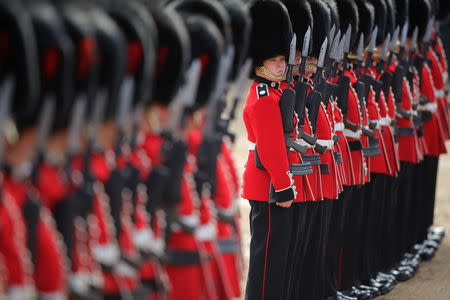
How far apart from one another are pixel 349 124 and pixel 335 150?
1.02 feet

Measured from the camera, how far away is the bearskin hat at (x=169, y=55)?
2709 mm

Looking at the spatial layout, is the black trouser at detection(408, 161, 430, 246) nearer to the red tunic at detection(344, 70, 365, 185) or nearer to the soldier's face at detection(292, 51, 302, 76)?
the red tunic at detection(344, 70, 365, 185)

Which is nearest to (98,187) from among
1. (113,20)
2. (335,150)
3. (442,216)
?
(113,20)

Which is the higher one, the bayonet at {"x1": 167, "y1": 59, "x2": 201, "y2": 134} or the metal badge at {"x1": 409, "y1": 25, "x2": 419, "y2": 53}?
the metal badge at {"x1": 409, "y1": 25, "x2": 419, "y2": 53}

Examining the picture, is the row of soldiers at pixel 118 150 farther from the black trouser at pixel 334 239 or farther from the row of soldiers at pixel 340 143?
the black trouser at pixel 334 239

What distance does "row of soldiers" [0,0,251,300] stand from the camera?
2.27 metres

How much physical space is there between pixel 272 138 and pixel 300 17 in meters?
0.75

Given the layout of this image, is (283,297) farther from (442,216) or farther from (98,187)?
(442,216)

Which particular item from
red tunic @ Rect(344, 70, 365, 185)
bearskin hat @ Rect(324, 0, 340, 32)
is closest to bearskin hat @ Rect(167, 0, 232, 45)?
bearskin hat @ Rect(324, 0, 340, 32)

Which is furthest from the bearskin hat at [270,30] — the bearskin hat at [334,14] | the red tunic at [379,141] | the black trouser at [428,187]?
the black trouser at [428,187]

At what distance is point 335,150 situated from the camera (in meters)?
4.59

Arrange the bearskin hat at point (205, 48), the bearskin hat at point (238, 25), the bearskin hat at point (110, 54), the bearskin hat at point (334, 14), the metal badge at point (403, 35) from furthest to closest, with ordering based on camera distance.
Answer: the metal badge at point (403, 35), the bearskin hat at point (334, 14), the bearskin hat at point (238, 25), the bearskin hat at point (205, 48), the bearskin hat at point (110, 54)

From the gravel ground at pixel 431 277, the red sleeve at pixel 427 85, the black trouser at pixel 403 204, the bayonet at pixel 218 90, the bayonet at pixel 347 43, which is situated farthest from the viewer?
the red sleeve at pixel 427 85

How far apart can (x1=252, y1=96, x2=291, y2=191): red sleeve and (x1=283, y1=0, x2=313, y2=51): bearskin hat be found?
1.62 ft
